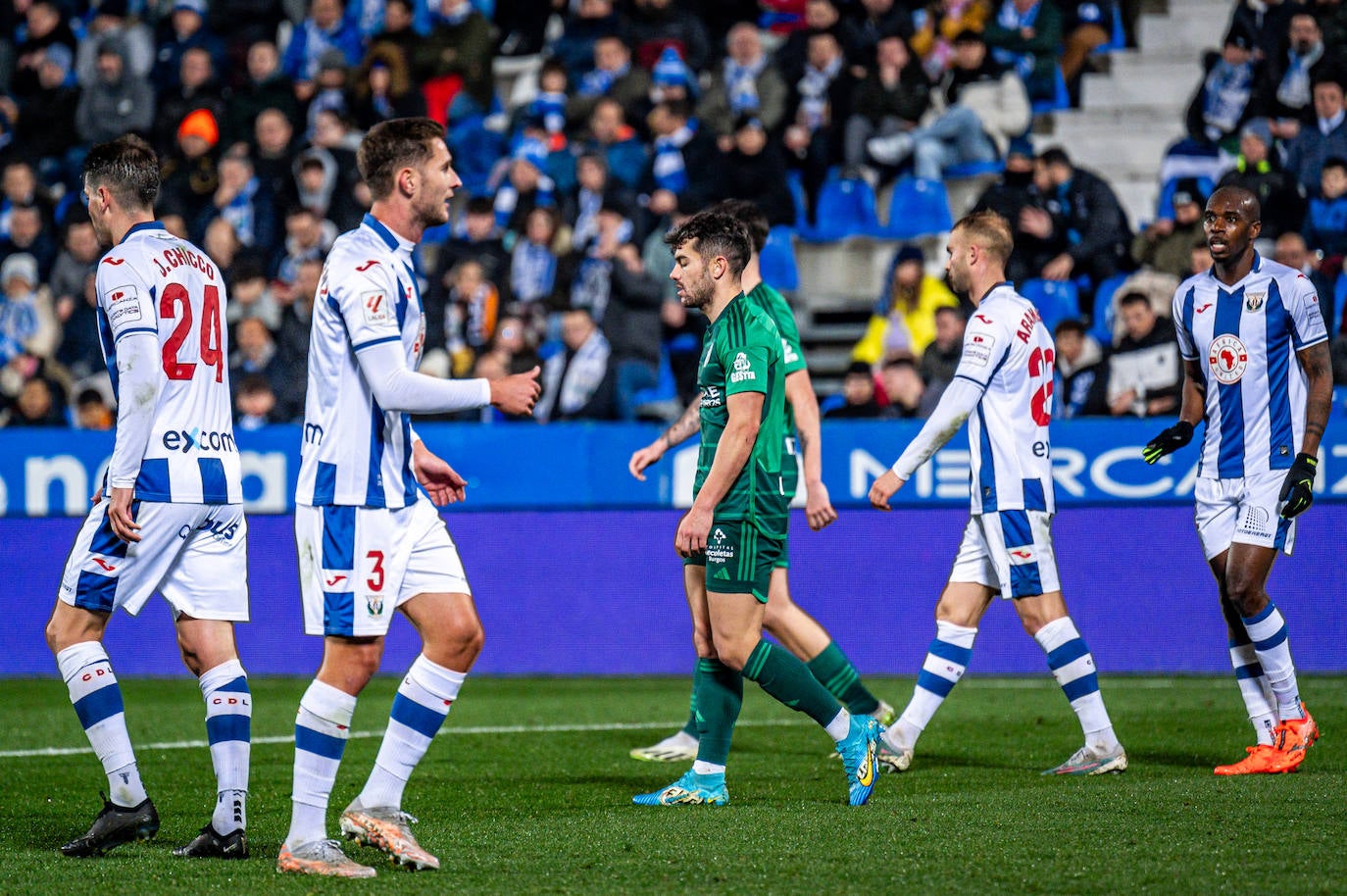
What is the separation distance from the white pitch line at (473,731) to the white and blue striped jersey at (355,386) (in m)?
3.54

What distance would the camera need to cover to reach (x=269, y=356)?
43.1 ft

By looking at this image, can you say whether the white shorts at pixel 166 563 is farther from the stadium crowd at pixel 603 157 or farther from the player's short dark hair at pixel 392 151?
the stadium crowd at pixel 603 157

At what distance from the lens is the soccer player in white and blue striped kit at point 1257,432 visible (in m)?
6.57

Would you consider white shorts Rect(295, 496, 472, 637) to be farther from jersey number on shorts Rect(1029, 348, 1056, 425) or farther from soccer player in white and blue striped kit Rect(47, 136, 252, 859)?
jersey number on shorts Rect(1029, 348, 1056, 425)

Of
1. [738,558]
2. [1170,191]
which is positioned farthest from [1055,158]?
[738,558]

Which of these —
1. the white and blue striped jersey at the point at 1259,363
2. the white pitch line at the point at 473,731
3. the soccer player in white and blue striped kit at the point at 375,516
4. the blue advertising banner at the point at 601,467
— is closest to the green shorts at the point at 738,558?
the soccer player in white and blue striped kit at the point at 375,516

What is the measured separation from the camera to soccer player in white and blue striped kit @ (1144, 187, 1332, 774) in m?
6.57

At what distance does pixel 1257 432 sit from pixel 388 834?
3.96m

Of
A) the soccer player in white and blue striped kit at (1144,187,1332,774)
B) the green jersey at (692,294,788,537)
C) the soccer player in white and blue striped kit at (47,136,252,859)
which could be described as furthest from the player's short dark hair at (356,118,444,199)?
the soccer player in white and blue striped kit at (1144,187,1332,774)

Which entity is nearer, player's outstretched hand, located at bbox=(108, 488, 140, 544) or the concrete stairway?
player's outstretched hand, located at bbox=(108, 488, 140, 544)

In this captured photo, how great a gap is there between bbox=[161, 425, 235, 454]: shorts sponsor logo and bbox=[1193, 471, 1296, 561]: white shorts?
13.0ft

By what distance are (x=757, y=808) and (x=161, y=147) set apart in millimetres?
12761

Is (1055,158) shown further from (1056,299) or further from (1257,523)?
(1257,523)

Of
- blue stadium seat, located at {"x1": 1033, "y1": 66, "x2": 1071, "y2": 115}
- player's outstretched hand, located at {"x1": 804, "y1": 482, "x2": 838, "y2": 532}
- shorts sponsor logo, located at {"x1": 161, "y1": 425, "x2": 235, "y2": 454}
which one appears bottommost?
player's outstretched hand, located at {"x1": 804, "y1": 482, "x2": 838, "y2": 532}
